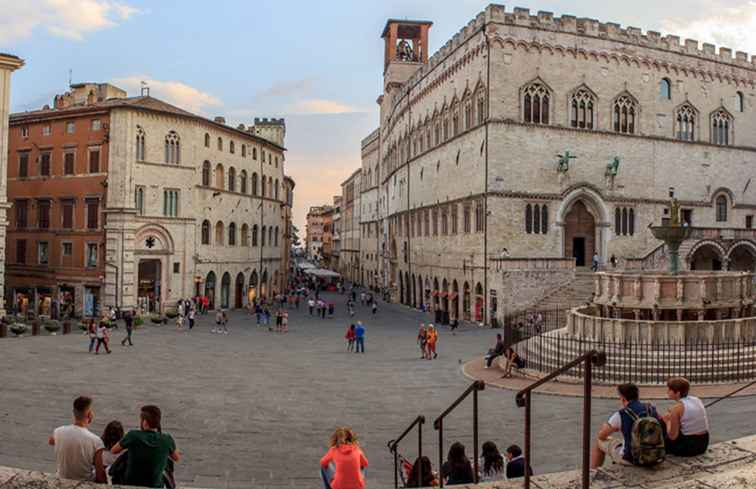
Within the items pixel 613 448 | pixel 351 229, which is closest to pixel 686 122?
pixel 613 448

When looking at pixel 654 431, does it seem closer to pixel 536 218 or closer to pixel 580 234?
pixel 536 218

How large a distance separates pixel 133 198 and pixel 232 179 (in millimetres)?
9609

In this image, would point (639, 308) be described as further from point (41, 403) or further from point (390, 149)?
point (390, 149)

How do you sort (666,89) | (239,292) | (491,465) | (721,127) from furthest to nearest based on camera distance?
(239,292) → (721,127) → (666,89) → (491,465)

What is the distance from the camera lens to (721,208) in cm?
4538

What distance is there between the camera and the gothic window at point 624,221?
40.6 meters

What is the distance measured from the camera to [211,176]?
45.8 metres

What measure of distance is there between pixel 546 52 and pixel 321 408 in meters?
30.3

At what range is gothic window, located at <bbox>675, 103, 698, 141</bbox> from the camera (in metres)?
43.2

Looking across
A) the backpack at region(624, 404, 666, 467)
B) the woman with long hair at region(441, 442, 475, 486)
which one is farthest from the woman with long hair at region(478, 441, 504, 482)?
the backpack at region(624, 404, 666, 467)

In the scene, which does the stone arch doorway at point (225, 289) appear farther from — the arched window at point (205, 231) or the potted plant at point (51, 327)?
the potted plant at point (51, 327)

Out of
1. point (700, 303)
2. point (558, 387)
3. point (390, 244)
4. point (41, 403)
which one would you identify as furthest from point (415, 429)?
point (390, 244)

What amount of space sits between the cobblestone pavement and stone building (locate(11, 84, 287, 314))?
489 inches

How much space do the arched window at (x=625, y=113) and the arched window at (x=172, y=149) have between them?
28.4 meters
